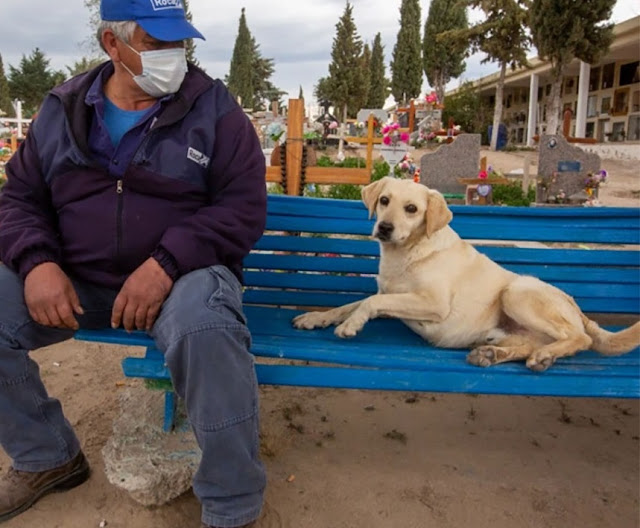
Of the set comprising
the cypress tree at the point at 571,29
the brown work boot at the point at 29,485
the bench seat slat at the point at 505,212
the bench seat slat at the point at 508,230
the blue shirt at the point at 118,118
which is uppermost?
the cypress tree at the point at 571,29

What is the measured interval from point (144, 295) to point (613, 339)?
202 cm

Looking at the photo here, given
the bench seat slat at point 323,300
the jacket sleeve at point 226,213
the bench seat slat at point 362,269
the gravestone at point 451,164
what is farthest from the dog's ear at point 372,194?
the gravestone at point 451,164

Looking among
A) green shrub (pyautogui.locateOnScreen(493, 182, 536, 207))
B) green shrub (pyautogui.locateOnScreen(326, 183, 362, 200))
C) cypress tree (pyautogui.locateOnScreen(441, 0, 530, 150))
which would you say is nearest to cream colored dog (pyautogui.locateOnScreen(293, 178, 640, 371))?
green shrub (pyautogui.locateOnScreen(326, 183, 362, 200))

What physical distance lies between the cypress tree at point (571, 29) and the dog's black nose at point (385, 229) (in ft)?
72.7

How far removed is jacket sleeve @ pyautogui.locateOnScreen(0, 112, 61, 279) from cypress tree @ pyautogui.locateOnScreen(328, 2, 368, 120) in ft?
130

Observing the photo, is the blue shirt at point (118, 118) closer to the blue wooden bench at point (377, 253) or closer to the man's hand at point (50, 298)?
the man's hand at point (50, 298)

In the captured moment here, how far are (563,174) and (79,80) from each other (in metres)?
7.89

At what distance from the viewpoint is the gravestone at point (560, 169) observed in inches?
351

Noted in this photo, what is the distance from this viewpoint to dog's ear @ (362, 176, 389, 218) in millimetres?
3068

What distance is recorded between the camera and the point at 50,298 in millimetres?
2213

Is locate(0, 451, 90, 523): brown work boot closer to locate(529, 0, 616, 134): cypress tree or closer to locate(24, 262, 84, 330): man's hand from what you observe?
locate(24, 262, 84, 330): man's hand

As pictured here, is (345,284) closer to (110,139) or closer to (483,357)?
(483,357)

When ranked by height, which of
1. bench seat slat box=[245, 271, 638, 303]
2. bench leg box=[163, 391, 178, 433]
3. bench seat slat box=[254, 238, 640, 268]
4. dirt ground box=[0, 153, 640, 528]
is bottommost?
dirt ground box=[0, 153, 640, 528]

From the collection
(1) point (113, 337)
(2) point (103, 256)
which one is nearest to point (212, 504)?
(1) point (113, 337)
